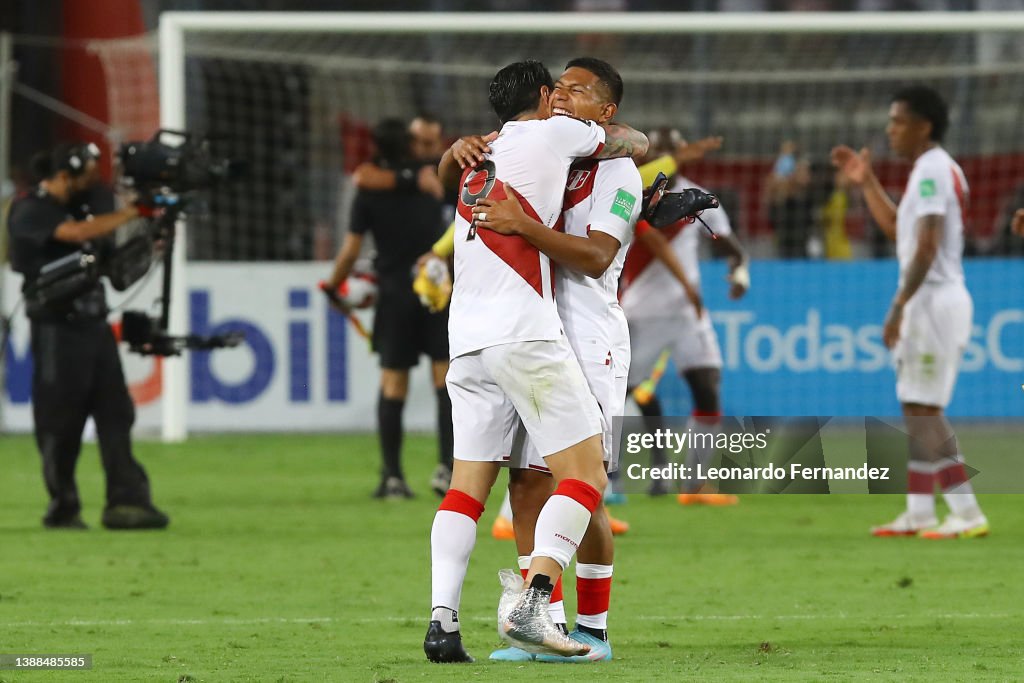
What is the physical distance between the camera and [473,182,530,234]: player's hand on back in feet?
18.2

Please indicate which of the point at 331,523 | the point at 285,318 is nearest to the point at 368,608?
the point at 331,523

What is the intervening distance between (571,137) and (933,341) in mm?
4375

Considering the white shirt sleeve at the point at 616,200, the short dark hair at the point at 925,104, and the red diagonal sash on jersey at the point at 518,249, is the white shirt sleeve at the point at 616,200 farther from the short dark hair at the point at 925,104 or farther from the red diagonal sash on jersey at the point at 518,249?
the short dark hair at the point at 925,104

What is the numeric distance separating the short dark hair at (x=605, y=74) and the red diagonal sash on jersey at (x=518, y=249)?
1.72ft

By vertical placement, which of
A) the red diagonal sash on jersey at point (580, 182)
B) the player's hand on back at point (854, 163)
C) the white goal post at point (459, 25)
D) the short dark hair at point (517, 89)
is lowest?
the red diagonal sash on jersey at point (580, 182)

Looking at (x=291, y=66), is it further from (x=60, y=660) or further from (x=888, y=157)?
(x=60, y=660)

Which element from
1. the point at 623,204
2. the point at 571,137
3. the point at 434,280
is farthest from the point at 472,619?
the point at 434,280

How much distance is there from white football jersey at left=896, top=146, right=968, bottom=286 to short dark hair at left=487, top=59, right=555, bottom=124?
13.1ft

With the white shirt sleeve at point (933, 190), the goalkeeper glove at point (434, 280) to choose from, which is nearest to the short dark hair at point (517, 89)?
the white shirt sleeve at point (933, 190)

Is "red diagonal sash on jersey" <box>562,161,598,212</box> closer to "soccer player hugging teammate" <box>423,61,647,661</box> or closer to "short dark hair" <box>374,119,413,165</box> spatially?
"soccer player hugging teammate" <box>423,61,647,661</box>

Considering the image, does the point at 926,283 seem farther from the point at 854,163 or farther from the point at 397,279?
the point at 397,279

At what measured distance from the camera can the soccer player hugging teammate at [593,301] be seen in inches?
226

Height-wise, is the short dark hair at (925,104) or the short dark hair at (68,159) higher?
the short dark hair at (925,104)

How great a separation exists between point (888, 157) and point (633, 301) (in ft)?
25.5
